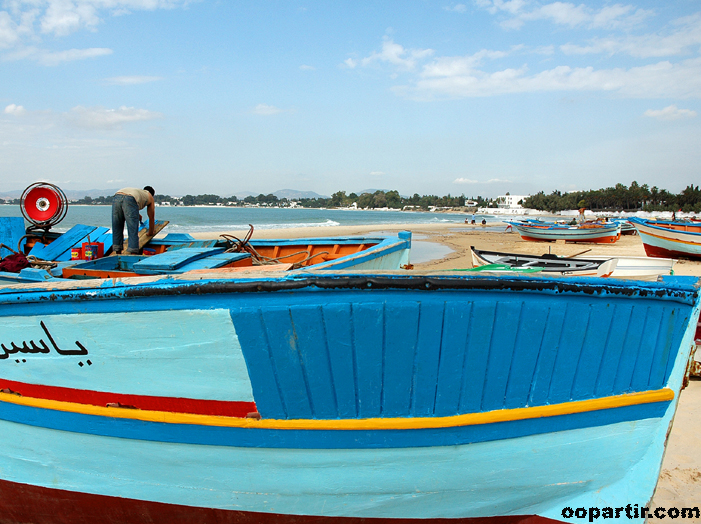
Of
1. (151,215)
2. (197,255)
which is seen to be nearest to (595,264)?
(197,255)

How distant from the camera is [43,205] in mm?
6066

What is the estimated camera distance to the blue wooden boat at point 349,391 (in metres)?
2.34

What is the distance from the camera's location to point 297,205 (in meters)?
189

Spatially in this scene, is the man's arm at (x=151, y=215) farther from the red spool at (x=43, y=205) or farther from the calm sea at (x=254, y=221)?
the calm sea at (x=254, y=221)

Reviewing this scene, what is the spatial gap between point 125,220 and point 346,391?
411 centimetres

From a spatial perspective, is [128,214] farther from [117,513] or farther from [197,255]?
[117,513]

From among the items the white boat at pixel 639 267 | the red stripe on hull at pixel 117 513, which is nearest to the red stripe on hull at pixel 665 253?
the white boat at pixel 639 267

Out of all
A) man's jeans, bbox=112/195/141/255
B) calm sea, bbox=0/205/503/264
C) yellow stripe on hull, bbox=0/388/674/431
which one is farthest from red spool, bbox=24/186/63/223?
calm sea, bbox=0/205/503/264

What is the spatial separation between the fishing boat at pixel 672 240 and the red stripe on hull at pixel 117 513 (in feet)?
64.4

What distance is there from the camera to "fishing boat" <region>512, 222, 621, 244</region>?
94.2 feet

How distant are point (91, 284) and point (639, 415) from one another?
11.2 ft

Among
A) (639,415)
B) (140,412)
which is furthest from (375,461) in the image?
(639,415)

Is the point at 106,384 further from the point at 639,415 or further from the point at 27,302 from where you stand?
the point at 639,415

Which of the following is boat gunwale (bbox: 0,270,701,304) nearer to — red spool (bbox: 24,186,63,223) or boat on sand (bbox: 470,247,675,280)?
red spool (bbox: 24,186,63,223)
